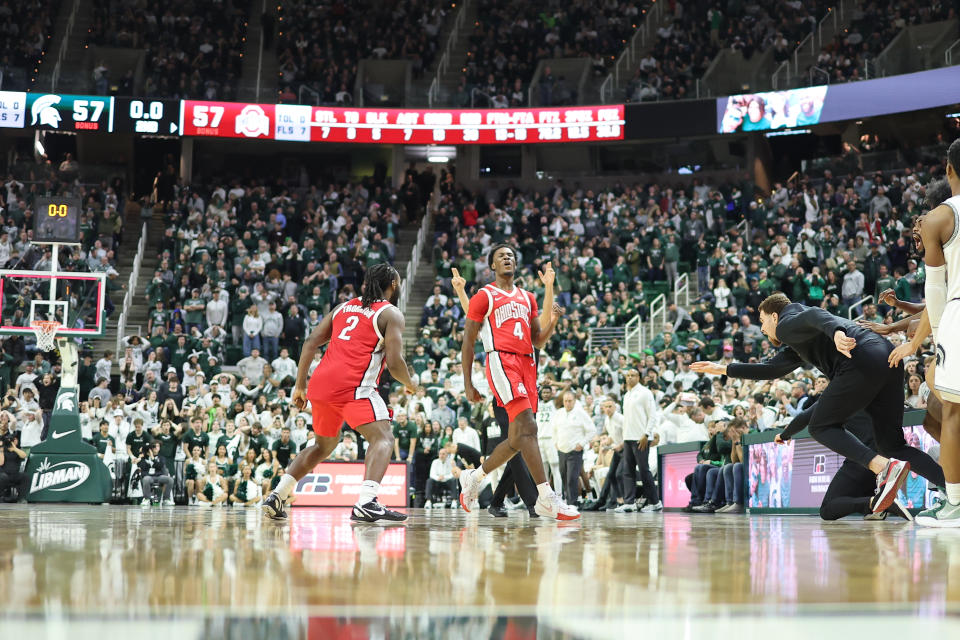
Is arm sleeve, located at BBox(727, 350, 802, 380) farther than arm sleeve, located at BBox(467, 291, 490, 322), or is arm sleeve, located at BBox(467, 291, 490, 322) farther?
arm sleeve, located at BBox(467, 291, 490, 322)

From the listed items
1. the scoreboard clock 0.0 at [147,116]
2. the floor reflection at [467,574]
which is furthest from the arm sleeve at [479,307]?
the scoreboard clock 0.0 at [147,116]

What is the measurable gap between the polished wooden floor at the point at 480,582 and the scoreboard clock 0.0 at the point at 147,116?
23.9 m

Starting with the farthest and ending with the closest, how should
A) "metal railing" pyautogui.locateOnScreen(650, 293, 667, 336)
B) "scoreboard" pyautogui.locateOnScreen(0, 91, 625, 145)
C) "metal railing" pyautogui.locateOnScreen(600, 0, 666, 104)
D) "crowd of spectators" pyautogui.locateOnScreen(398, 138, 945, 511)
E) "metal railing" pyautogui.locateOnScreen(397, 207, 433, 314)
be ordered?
"metal railing" pyautogui.locateOnScreen(600, 0, 666, 104), "scoreboard" pyautogui.locateOnScreen(0, 91, 625, 145), "metal railing" pyautogui.locateOnScreen(397, 207, 433, 314), "metal railing" pyautogui.locateOnScreen(650, 293, 667, 336), "crowd of spectators" pyautogui.locateOnScreen(398, 138, 945, 511)

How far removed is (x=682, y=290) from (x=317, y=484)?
10.3 m

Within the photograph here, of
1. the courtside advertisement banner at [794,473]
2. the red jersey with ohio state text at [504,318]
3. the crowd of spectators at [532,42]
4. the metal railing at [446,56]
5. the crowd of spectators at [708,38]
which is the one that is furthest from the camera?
the crowd of spectators at [532,42]

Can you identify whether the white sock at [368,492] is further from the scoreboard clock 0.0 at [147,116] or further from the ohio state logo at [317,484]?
the scoreboard clock 0.0 at [147,116]

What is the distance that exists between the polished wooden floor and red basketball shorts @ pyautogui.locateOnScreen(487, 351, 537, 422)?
277 centimetres

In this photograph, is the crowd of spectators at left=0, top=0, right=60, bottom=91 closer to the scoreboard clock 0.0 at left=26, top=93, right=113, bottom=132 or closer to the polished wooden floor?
the scoreboard clock 0.0 at left=26, top=93, right=113, bottom=132

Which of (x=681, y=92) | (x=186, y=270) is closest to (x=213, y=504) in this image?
(x=186, y=270)

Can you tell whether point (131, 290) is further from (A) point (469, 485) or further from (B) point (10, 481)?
(A) point (469, 485)

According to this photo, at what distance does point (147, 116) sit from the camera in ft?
87.8

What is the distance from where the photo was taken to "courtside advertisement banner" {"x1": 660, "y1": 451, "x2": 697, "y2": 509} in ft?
43.6

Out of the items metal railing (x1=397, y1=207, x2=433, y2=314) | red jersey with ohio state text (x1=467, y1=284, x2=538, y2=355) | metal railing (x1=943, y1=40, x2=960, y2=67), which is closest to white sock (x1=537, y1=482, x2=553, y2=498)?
red jersey with ohio state text (x1=467, y1=284, x2=538, y2=355)

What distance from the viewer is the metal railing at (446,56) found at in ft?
93.7
